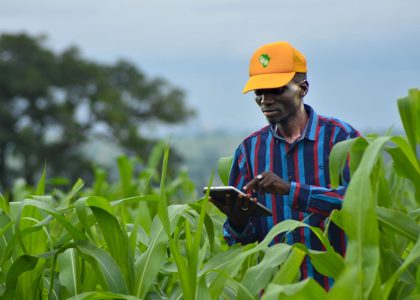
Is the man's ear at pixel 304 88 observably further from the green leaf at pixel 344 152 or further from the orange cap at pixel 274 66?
the green leaf at pixel 344 152

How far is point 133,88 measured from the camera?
3553cm

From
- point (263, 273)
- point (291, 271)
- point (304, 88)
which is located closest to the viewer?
point (291, 271)

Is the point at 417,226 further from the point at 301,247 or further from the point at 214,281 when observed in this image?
the point at 214,281

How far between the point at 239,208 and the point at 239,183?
10.4 inches

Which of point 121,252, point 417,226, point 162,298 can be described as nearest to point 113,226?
point 121,252

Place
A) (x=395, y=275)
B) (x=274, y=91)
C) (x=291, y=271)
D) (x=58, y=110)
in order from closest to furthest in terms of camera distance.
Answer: (x=395, y=275) → (x=291, y=271) → (x=274, y=91) → (x=58, y=110)

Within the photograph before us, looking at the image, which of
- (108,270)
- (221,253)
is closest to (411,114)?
(221,253)

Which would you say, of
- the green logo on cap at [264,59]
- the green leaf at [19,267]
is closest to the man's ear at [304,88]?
the green logo on cap at [264,59]

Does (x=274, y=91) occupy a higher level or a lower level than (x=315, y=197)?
higher

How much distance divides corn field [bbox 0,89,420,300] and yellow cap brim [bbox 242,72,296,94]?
14.1 inches

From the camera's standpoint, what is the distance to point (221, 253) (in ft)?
8.75

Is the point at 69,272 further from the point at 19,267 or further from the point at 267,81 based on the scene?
the point at 267,81

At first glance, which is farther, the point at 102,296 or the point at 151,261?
the point at 151,261

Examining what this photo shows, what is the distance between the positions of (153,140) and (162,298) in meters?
28.6
